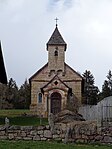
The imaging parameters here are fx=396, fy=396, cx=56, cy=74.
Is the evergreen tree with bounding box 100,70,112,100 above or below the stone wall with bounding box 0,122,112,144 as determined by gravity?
above

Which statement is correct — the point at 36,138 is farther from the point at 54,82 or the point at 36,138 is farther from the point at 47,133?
the point at 54,82

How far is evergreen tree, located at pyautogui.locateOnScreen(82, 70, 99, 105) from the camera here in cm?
7951

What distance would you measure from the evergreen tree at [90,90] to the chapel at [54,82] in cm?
1817

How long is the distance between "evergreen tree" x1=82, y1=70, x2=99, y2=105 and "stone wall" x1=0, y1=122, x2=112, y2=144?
5971cm

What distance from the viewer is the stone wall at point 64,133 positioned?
688 inches

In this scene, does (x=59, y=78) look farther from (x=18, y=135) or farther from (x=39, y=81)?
(x=18, y=135)

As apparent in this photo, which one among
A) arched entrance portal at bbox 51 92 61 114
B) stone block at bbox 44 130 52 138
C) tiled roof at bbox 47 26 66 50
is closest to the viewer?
stone block at bbox 44 130 52 138

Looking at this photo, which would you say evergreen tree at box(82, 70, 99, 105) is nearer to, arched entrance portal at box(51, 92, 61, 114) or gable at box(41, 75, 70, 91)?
arched entrance portal at box(51, 92, 61, 114)

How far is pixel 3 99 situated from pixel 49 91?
2649 cm

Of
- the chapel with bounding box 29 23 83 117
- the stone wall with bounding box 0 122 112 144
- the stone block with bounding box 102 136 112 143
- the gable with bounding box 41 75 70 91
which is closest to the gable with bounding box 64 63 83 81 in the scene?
the chapel with bounding box 29 23 83 117

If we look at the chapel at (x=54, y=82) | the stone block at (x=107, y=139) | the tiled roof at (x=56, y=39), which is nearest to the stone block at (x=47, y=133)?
the stone block at (x=107, y=139)

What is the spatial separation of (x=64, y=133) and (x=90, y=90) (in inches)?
2764

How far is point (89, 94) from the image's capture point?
277ft

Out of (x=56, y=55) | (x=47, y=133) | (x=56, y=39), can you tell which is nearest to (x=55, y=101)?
(x=56, y=55)
